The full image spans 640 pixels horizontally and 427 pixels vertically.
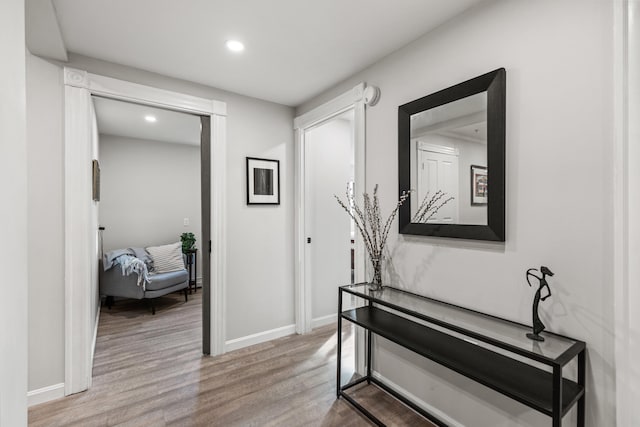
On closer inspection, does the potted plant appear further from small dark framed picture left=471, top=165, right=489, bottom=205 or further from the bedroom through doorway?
small dark framed picture left=471, top=165, right=489, bottom=205

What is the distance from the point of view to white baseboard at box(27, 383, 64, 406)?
6.64ft

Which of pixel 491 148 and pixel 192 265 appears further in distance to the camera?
pixel 192 265

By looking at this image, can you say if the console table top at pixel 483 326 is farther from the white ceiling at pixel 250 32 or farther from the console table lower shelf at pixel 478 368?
the white ceiling at pixel 250 32

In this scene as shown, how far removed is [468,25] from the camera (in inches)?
67.3

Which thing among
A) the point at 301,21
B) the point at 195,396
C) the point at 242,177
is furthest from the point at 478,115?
the point at 195,396

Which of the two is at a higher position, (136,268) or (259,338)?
(136,268)

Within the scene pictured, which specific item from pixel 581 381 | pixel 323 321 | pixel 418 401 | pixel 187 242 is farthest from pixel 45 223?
pixel 581 381

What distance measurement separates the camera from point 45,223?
207cm

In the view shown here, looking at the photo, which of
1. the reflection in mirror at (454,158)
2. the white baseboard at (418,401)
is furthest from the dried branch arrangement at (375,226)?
the white baseboard at (418,401)

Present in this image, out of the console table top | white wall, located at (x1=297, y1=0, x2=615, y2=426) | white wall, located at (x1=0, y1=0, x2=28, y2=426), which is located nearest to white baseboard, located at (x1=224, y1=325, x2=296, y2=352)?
the console table top

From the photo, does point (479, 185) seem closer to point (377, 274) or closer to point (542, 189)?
point (542, 189)

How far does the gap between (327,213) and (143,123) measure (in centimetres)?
270

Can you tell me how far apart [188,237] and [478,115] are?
454cm

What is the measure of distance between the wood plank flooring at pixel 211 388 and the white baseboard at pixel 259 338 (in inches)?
2.3
